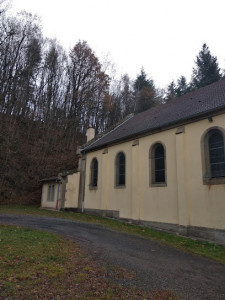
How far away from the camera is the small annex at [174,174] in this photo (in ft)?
35.2

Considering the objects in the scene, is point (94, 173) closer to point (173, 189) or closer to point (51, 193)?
point (51, 193)

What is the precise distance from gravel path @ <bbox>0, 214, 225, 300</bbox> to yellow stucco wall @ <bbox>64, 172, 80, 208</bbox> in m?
9.51

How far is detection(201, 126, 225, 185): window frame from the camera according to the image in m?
10.5

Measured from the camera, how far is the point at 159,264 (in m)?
6.48

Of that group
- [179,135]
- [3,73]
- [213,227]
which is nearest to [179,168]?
[179,135]

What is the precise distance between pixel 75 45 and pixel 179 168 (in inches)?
1189

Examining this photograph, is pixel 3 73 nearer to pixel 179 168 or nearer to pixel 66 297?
pixel 179 168

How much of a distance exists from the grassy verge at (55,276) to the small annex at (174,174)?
21.1 ft

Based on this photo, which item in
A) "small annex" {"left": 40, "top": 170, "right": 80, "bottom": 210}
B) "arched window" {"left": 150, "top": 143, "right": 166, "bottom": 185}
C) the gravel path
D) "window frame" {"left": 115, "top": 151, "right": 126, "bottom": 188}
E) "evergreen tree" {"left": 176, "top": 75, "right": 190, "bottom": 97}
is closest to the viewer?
the gravel path

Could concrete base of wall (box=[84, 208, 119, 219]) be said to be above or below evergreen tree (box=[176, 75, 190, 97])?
below

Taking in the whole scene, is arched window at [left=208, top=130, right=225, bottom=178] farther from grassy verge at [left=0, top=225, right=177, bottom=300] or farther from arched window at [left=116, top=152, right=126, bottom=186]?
grassy verge at [left=0, top=225, right=177, bottom=300]

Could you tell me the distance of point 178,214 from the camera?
11656 mm

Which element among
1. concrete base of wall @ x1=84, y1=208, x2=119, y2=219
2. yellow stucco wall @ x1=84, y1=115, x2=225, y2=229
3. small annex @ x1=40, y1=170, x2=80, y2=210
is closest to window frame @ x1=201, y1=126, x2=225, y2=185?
yellow stucco wall @ x1=84, y1=115, x2=225, y2=229

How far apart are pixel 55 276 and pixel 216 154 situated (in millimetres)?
9204
